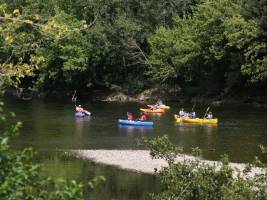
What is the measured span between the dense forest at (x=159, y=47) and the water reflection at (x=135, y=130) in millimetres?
13918

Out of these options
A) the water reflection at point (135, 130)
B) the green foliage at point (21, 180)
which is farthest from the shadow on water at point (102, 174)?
the green foliage at point (21, 180)

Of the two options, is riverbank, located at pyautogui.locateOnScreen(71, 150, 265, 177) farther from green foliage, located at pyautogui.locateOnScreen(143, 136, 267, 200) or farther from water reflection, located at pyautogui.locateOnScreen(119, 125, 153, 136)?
green foliage, located at pyautogui.locateOnScreen(143, 136, 267, 200)

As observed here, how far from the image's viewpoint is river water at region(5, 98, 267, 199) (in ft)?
90.6

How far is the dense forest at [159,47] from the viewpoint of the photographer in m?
57.0

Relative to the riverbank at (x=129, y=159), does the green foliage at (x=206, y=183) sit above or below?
above

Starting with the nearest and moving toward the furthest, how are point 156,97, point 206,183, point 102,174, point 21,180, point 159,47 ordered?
point 21,180, point 206,183, point 102,174, point 159,47, point 156,97

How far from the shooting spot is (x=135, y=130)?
45.2 meters

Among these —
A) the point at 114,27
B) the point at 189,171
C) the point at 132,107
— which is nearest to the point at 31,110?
the point at 132,107

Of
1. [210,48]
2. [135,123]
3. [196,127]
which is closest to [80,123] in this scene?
[135,123]

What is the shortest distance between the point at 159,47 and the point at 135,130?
80.4 ft

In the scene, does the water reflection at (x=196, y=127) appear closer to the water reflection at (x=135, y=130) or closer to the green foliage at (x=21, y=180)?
the water reflection at (x=135, y=130)

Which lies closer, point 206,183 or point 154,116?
point 206,183

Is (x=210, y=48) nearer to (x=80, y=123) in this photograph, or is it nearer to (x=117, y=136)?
(x=80, y=123)

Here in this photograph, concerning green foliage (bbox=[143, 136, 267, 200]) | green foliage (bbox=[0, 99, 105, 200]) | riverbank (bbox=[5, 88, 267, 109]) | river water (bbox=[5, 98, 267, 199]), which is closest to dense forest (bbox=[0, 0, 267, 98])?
riverbank (bbox=[5, 88, 267, 109])
